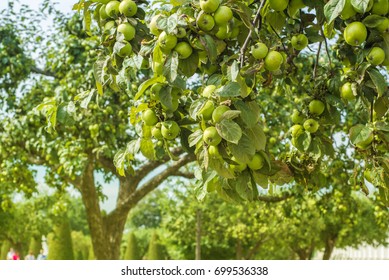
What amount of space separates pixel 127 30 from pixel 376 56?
A: 3.01 ft

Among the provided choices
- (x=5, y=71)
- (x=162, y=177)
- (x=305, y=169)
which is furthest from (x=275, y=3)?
(x=162, y=177)

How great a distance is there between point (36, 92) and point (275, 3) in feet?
26.0

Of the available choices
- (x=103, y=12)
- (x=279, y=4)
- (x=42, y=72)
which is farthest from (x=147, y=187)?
(x=279, y=4)

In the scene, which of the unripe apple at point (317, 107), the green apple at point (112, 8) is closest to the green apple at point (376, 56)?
the unripe apple at point (317, 107)

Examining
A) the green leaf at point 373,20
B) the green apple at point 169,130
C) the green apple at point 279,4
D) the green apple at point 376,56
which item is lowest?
the green apple at point 169,130

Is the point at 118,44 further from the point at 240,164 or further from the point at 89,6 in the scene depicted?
the point at 240,164

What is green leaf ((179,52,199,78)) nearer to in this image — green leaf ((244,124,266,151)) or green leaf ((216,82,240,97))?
green leaf ((216,82,240,97))

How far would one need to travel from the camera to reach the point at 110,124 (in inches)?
303

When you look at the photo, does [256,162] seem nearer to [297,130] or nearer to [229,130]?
[229,130]

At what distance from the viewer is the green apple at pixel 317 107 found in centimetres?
258

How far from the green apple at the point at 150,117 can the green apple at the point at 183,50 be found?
357mm

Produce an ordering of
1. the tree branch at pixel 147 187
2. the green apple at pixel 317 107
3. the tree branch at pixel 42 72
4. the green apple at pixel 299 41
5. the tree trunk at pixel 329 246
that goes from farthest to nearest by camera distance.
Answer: the tree trunk at pixel 329 246 < the tree branch at pixel 147 187 < the tree branch at pixel 42 72 < the green apple at pixel 317 107 < the green apple at pixel 299 41

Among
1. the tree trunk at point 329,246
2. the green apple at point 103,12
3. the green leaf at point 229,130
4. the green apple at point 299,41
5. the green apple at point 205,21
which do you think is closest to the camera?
the green leaf at point 229,130

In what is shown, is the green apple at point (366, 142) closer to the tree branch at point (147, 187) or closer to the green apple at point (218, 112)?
the green apple at point (218, 112)
